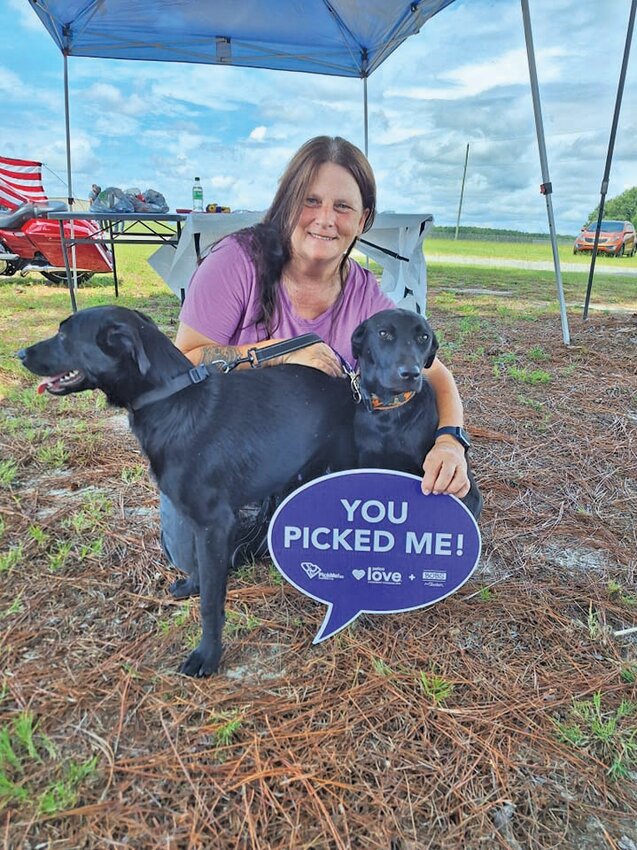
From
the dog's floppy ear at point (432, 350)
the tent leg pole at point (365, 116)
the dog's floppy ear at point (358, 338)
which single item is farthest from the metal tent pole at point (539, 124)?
the dog's floppy ear at point (358, 338)

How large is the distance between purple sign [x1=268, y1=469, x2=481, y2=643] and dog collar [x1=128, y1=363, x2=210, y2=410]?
1.46ft

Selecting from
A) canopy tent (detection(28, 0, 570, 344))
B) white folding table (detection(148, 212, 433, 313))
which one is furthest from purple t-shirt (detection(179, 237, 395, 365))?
canopy tent (detection(28, 0, 570, 344))

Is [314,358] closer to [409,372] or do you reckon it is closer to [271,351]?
[271,351]

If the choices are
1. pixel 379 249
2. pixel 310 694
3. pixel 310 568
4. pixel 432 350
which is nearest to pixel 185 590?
pixel 310 568

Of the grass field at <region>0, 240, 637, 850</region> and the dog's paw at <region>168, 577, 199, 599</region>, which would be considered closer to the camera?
the grass field at <region>0, 240, 637, 850</region>

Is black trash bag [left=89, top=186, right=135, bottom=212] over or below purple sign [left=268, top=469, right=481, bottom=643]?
over

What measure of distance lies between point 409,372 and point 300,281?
0.73 m

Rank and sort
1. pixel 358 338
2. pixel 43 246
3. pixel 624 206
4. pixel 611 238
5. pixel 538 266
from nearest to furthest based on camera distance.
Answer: pixel 358 338 < pixel 43 246 < pixel 538 266 < pixel 611 238 < pixel 624 206

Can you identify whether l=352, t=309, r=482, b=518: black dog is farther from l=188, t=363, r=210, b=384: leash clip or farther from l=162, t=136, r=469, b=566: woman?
l=188, t=363, r=210, b=384: leash clip

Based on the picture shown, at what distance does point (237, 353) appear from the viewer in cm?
195

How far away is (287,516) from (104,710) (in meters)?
0.70

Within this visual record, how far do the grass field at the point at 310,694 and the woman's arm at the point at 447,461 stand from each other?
0.51m

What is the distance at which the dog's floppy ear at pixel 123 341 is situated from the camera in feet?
4.75

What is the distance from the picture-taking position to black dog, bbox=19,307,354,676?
1.46 m
